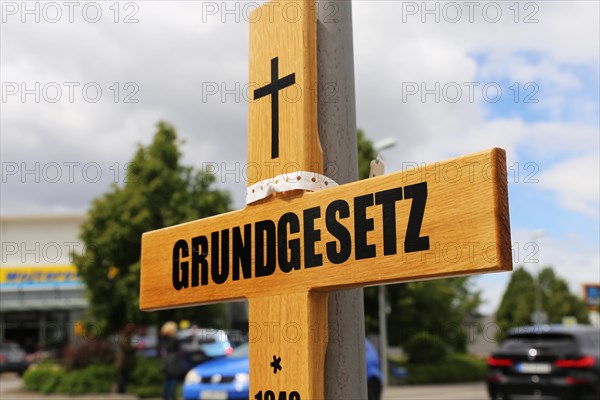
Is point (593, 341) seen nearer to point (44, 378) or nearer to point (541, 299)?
point (44, 378)

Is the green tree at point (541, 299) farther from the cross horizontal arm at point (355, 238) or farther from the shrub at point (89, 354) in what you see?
the cross horizontal arm at point (355, 238)

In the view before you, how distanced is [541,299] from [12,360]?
50228 millimetres

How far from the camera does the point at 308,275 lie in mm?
1777

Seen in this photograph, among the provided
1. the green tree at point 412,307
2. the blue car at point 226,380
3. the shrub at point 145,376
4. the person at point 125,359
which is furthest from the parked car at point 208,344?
the green tree at point 412,307

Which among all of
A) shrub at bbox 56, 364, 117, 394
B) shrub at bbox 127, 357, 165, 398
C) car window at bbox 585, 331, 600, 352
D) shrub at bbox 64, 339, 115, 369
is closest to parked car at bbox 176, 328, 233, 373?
shrub at bbox 127, 357, 165, 398

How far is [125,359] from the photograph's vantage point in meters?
19.2

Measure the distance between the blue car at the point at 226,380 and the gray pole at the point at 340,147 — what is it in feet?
25.9

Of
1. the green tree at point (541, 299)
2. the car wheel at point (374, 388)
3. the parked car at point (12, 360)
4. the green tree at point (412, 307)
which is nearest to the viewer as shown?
the car wheel at point (374, 388)

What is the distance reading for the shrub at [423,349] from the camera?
83.8 ft

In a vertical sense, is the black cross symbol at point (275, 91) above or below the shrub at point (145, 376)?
above

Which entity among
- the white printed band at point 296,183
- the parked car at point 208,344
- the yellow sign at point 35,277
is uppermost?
the yellow sign at point 35,277

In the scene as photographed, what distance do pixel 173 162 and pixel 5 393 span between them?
8.23 m

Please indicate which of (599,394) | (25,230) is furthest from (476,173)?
(25,230)

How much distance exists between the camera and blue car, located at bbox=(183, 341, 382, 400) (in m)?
9.55
